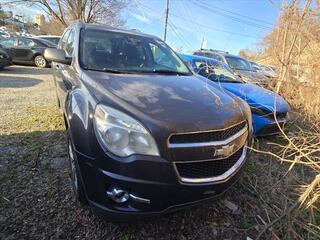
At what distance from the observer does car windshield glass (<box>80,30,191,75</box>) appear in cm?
297

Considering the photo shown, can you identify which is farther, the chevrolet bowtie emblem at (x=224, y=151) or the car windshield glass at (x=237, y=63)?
the car windshield glass at (x=237, y=63)

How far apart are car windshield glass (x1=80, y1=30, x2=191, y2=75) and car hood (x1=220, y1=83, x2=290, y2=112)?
55.7 inches

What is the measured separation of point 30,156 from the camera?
3.30m

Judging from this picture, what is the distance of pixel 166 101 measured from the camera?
7.33ft

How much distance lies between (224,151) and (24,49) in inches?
500

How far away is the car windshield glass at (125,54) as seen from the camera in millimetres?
2975

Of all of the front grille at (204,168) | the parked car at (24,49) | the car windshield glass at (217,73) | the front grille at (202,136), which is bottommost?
the parked car at (24,49)

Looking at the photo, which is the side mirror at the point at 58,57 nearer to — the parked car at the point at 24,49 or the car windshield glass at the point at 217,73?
the car windshield glass at the point at 217,73

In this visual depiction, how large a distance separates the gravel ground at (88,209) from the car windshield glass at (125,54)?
1366 mm

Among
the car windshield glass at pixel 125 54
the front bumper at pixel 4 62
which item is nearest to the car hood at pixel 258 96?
the car windshield glass at pixel 125 54

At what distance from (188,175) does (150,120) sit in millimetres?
518

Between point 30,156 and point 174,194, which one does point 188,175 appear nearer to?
point 174,194

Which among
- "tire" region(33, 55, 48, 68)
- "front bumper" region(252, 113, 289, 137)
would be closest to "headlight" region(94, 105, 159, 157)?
"front bumper" region(252, 113, 289, 137)

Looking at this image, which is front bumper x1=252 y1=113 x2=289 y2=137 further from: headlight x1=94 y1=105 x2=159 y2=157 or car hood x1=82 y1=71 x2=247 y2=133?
headlight x1=94 y1=105 x2=159 y2=157
